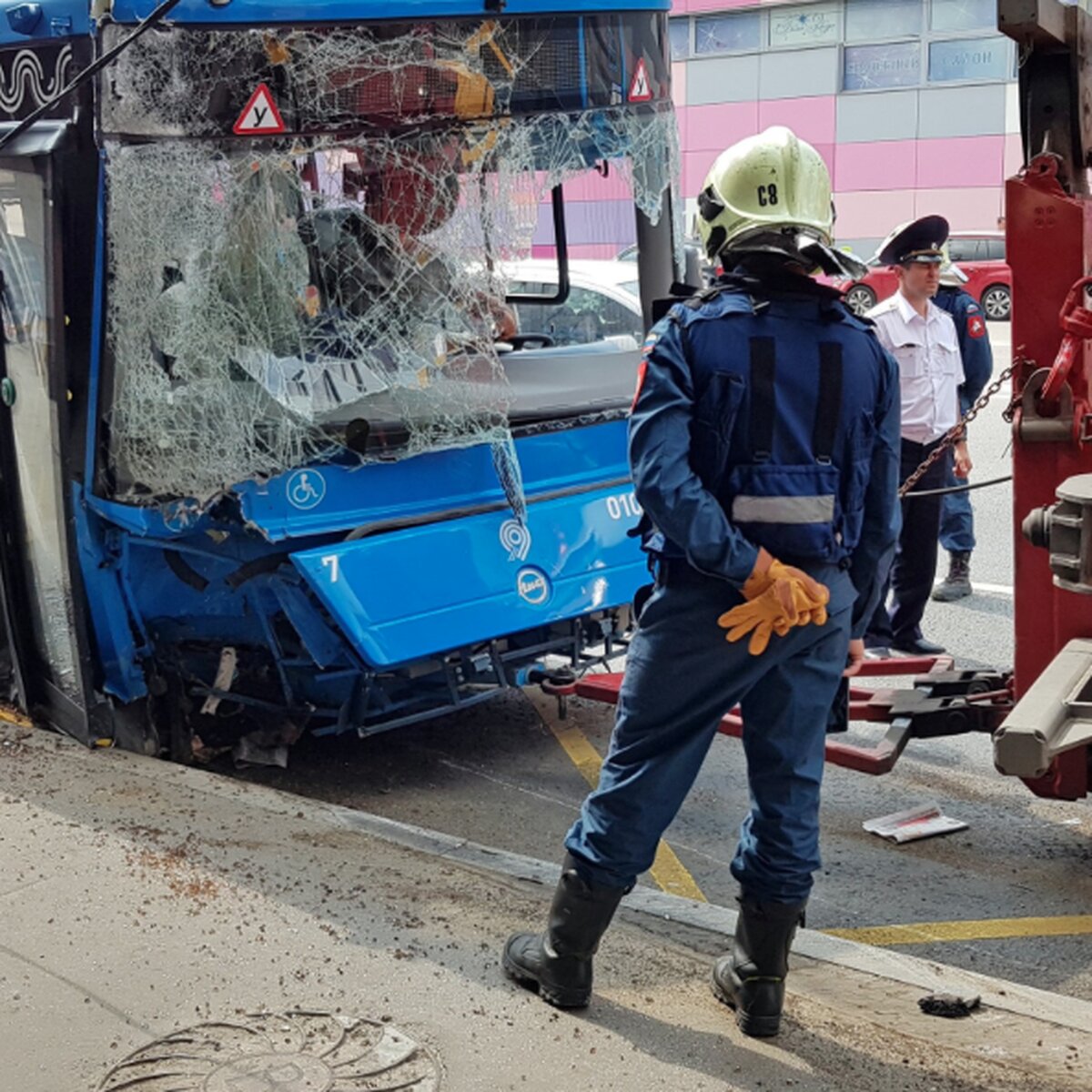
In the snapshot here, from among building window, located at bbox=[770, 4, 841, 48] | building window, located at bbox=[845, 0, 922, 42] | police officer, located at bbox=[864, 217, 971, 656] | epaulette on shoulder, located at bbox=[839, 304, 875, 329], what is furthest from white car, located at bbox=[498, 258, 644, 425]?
Result: building window, located at bbox=[770, 4, 841, 48]

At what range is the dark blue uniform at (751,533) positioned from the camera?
3.35 m

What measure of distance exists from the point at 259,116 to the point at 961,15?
1206 inches

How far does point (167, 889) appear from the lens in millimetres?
4285

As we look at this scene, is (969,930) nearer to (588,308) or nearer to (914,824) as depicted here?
(914,824)

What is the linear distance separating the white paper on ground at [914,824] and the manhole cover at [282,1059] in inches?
93.1

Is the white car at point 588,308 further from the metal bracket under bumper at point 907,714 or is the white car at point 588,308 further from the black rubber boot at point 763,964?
the black rubber boot at point 763,964

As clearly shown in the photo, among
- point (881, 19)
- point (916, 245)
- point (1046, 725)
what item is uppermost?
point (881, 19)

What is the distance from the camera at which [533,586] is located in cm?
562

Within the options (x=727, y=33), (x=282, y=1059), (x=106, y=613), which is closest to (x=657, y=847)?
(x=282, y=1059)

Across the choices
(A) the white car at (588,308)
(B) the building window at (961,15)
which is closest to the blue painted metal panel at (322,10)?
(A) the white car at (588,308)

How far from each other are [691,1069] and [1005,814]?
2516 mm

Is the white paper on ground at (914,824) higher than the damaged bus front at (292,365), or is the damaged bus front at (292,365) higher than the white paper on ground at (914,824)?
the damaged bus front at (292,365)

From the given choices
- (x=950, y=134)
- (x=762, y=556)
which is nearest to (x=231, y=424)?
(x=762, y=556)

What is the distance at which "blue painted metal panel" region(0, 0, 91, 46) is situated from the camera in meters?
5.05
